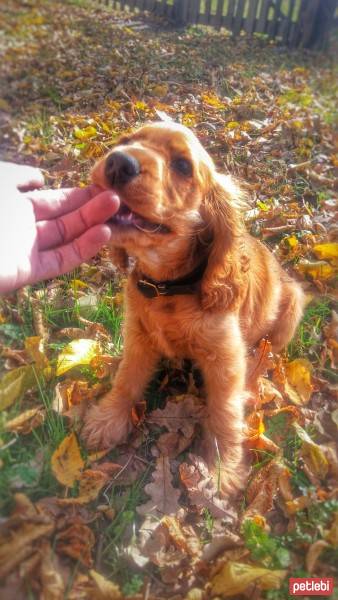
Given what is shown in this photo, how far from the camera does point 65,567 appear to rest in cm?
157

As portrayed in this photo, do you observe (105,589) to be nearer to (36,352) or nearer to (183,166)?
(36,352)

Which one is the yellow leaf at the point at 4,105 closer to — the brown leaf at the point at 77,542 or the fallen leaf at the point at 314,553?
the brown leaf at the point at 77,542

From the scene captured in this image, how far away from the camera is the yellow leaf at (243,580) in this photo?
1.53 m

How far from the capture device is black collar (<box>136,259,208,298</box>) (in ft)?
6.55

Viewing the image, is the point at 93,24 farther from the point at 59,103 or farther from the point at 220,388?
the point at 220,388

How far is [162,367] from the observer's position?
2498 mm

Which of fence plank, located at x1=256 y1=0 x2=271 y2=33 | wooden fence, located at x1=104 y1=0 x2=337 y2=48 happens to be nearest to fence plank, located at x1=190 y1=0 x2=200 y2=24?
wooden fence, located at x1=104 y1=0 x2=337 y2=48

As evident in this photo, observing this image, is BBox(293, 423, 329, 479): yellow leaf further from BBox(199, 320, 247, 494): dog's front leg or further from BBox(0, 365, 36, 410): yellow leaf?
BBox(0, 365, 36, 410): yellow leaf

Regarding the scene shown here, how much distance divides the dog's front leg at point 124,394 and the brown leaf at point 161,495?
31cm

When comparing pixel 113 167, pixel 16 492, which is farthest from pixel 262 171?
pixel 16 492

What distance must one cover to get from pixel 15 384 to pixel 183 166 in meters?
1.32

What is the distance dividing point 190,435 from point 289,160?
298 cm

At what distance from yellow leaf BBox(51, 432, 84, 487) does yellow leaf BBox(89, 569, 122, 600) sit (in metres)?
0.38

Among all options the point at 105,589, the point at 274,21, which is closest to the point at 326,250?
the point at 274,21
